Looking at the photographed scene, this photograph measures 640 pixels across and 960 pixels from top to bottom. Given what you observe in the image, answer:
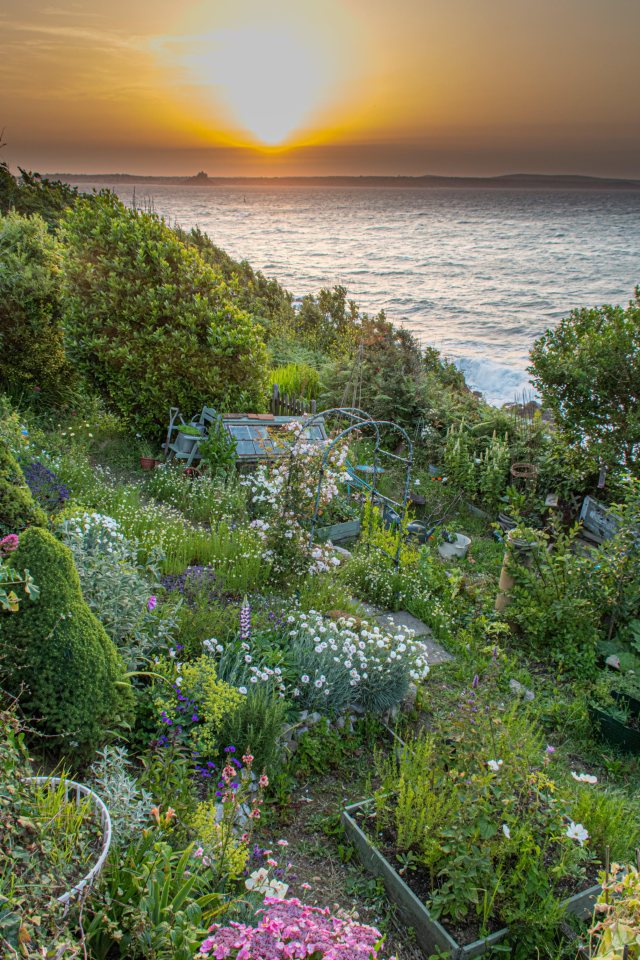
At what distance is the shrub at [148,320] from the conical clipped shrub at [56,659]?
619cm

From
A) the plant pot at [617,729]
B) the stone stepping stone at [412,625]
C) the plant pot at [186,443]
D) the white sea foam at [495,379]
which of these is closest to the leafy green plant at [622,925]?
the plant pot at [617,729]

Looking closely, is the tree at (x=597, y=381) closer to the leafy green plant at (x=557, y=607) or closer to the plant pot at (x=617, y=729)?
the leafy green plant at (x=557, y=607)

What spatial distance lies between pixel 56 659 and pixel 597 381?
24.4 feet

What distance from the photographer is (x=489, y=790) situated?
122 inches

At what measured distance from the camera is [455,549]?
7.75m

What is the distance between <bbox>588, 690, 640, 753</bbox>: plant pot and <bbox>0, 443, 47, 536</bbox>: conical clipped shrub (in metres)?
4.46

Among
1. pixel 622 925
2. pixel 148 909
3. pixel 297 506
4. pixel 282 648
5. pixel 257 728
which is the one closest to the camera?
pixel 622 925

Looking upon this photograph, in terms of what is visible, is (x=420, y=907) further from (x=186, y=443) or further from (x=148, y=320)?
(x=148, y=320)

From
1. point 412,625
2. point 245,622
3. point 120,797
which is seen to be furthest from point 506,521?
point 120,797

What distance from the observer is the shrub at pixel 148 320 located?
343 inches

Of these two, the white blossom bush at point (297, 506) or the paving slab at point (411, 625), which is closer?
the paving slab at point (411, 625)

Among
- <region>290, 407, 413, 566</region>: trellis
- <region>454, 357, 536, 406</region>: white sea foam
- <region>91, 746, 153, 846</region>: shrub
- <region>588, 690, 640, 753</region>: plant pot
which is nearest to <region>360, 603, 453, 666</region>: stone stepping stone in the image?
<region>290, 407, 413, 566</region>: trellis

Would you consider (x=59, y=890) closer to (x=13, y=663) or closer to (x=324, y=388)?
(x=13, y=663)

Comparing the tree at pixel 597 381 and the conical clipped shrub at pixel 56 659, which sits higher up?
the tree at pixel 597 381
